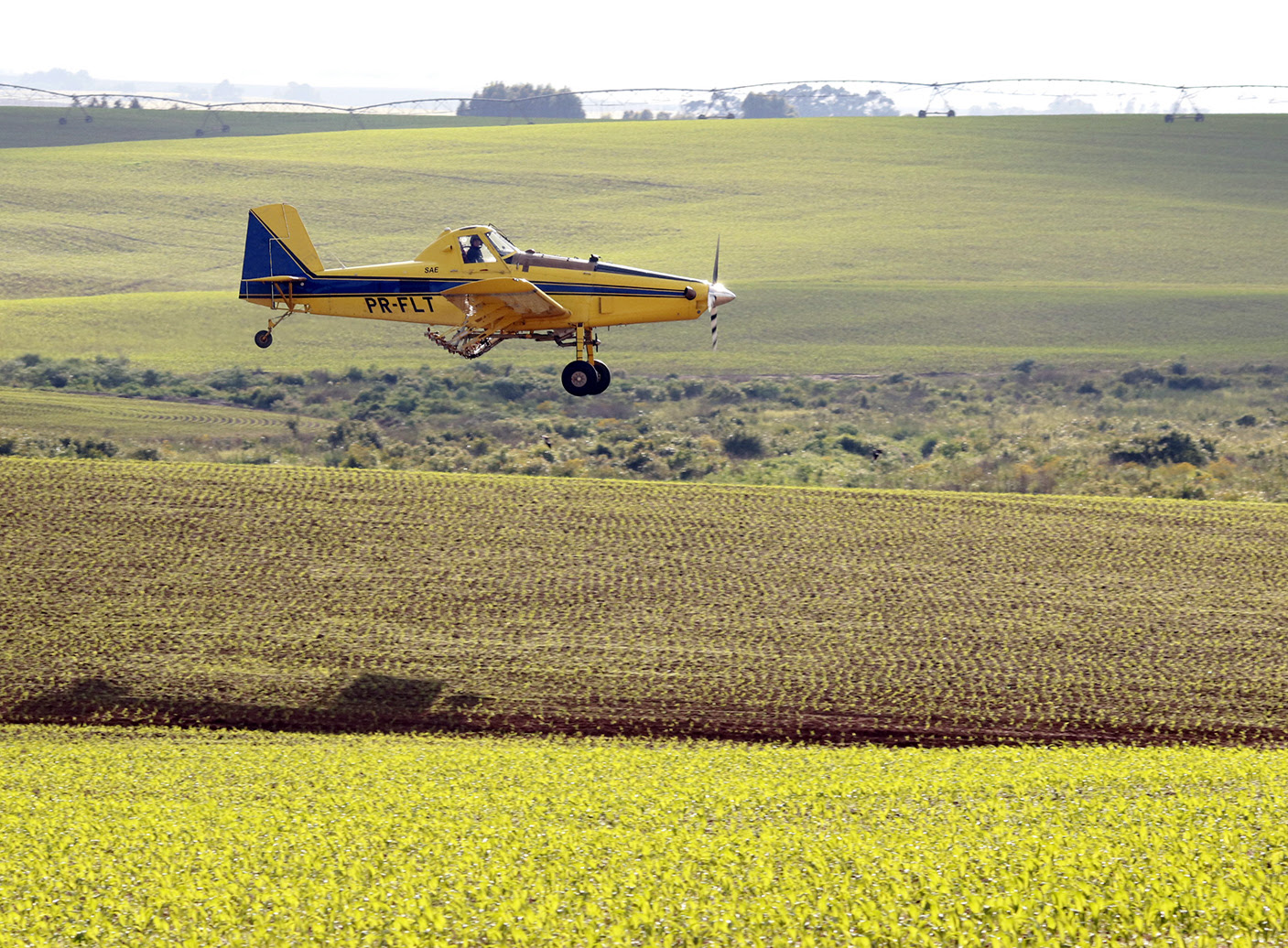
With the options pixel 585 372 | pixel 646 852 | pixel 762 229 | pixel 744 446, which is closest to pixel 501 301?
pixel 585 372

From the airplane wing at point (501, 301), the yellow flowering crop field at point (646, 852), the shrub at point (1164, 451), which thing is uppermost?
the airplane wing at point (501, 301)

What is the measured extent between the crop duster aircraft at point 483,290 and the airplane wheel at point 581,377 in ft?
0.08

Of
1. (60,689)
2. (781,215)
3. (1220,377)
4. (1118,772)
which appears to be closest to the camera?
(1118,772)

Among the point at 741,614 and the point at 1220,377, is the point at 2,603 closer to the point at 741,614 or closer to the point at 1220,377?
the point at 741,614

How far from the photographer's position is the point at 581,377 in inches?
1232

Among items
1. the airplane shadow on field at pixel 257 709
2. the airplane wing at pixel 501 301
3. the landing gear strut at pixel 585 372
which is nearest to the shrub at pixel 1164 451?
the landing gear strut at pixel 585 372

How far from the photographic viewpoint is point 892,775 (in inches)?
733

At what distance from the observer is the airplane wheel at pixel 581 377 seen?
102 ft

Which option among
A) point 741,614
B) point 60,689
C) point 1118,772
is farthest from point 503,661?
point 1118,772

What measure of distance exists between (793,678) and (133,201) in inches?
4261

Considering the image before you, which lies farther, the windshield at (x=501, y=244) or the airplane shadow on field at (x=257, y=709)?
the windshield at (x=501, y=244)

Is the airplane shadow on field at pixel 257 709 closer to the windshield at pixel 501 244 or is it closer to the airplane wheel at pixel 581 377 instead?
the airplane wheel at pixel 581 377

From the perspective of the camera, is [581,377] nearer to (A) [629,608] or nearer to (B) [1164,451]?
(A) [629,608]

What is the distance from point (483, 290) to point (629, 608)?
8863 millimetres
